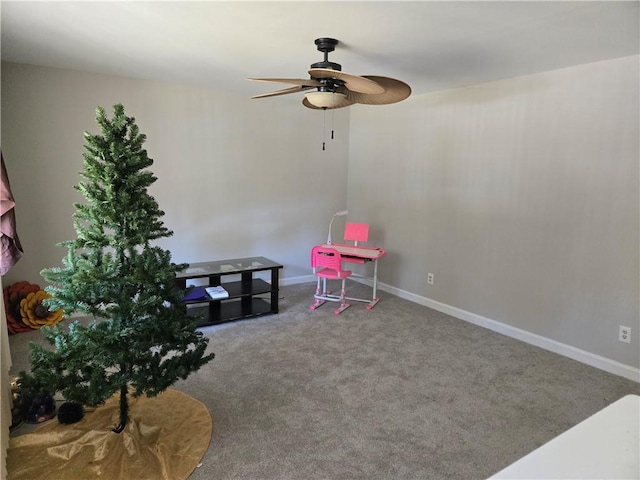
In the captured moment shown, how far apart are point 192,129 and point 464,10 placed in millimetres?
3131

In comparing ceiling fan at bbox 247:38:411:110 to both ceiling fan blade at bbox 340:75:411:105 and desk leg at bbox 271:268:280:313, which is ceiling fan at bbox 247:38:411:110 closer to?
ceiling fan blade at bbox 340:75:411:105

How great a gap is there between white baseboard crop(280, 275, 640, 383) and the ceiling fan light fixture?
8.80ft

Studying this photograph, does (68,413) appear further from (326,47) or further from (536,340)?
(536,340)

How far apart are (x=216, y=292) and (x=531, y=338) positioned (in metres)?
3.02

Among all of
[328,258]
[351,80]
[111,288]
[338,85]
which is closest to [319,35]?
[338,85]

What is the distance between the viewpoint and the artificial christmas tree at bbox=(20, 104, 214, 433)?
1.86 m

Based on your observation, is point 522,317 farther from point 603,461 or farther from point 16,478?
point 16,478

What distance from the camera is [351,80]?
2.29 meters

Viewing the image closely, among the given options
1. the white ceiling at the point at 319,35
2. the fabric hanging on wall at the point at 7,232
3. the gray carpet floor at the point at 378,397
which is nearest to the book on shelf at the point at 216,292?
the gray carpet floor at the point at 378,397

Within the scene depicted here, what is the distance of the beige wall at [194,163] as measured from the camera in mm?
3656

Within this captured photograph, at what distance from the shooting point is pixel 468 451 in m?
2.16

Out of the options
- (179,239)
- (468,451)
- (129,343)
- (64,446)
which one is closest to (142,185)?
(129,343)

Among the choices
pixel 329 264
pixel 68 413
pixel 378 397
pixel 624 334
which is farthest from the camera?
pixel 329 264

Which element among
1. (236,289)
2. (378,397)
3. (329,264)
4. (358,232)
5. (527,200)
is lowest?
(378,397)
